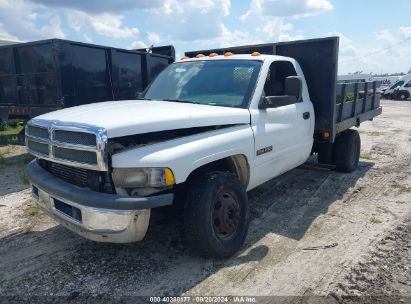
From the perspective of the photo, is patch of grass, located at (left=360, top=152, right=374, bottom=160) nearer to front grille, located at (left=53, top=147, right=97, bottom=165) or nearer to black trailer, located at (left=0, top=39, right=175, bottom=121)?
black trailer, located at (left=0, top=39, right=175, bottom=121)

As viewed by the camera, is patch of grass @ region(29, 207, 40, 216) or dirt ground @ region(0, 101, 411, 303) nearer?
dirt ground @ region(0, 101, 411, 303)

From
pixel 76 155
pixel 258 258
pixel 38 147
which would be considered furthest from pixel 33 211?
pixel 258 258

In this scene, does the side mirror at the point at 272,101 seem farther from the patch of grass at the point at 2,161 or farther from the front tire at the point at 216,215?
the patch of grass at the point at 2,161

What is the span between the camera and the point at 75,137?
9.96 ft

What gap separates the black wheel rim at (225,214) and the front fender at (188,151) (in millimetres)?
423

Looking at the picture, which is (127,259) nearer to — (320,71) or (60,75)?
(320,71)

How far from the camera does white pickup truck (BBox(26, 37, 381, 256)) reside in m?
2.99

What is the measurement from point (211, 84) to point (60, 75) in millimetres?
3813

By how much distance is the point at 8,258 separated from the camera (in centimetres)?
375

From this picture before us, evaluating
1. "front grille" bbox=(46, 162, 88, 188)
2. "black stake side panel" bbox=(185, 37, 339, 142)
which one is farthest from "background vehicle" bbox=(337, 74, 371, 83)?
"front grille" bbox=(46, 162, 88, 188)

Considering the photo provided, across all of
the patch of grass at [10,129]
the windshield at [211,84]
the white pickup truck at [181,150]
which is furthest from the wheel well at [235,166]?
the patch of grass at [10,129]

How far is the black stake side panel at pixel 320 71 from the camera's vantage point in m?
5.41

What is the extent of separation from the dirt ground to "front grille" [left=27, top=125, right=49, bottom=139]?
1.26 m

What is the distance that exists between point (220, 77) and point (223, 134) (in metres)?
1.08
